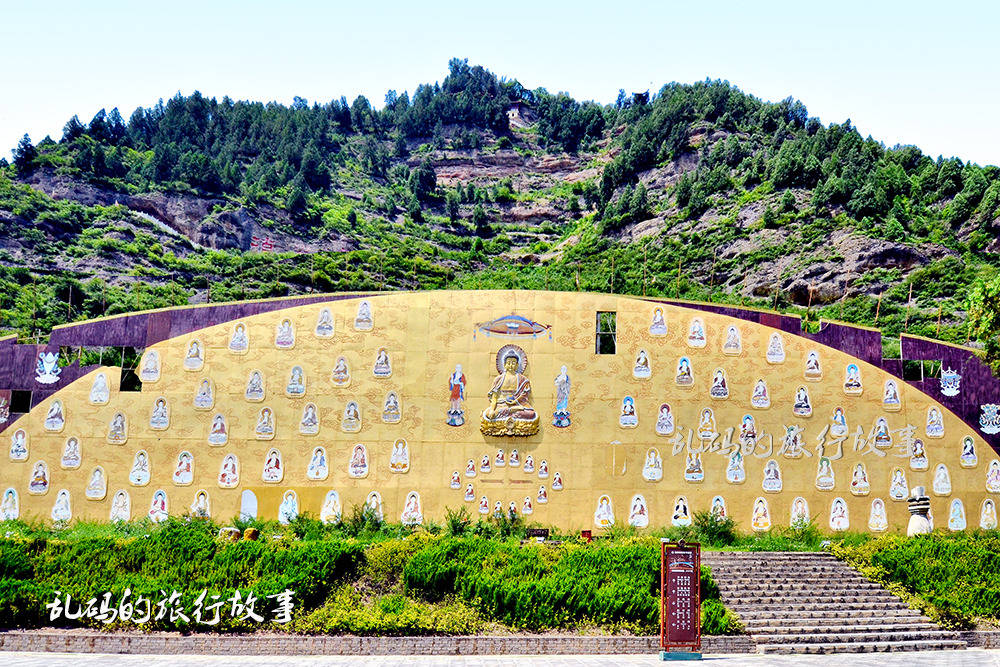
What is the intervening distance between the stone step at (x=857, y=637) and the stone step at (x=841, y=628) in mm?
69

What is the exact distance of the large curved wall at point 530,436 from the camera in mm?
24797

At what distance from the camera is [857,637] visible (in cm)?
1748

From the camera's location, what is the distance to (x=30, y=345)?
84.0 feet

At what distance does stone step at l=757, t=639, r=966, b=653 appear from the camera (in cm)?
1670

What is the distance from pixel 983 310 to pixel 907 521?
586cm

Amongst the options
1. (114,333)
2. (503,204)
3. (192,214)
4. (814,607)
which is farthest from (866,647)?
(503,204)

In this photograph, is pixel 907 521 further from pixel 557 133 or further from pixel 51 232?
pixel 557 133

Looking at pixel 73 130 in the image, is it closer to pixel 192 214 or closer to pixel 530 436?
pixel 192 214

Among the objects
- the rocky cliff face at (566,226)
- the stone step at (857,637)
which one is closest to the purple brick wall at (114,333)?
the stone step at (857,637)

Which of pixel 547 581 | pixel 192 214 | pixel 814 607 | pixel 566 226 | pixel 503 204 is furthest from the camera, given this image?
pixel 503 204

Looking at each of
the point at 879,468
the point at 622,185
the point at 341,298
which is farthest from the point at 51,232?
the point at 879,468

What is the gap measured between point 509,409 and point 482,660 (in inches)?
406

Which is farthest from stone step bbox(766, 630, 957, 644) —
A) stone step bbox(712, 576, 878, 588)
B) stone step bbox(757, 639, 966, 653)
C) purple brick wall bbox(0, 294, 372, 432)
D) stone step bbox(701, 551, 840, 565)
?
purple brick wall bbox(0, 294, 372, 432)

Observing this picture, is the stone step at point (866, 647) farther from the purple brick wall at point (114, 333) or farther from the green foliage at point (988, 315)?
the purple brick wall at point (114, 333)
